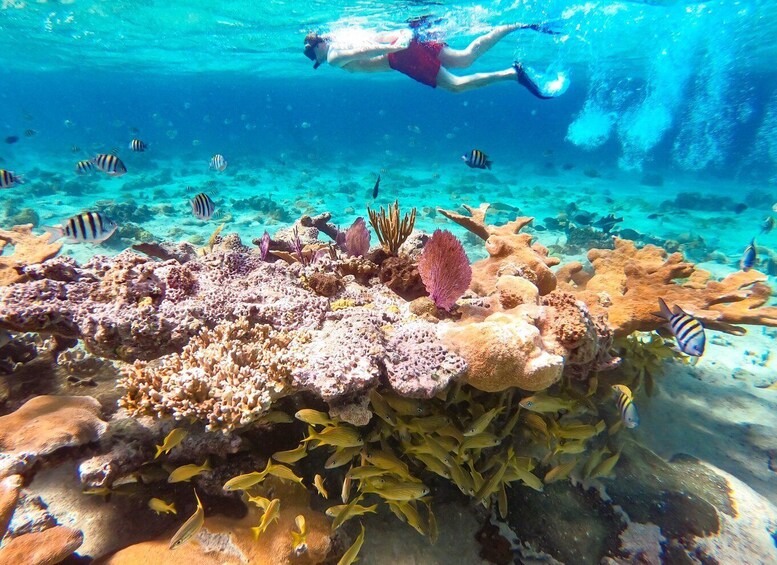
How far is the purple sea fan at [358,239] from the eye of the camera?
15.2ft

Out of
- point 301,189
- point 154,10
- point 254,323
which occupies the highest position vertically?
point 154,10

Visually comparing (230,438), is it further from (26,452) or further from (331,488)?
(26,452)

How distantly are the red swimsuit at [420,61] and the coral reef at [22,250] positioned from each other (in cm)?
743

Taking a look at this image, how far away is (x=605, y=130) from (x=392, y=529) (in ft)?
297

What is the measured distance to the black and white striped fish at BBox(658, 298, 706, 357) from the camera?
3.20 m


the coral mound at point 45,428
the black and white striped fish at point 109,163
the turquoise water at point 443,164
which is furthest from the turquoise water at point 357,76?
the coral mound at point 45,428

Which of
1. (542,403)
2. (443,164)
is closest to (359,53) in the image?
(542,403)

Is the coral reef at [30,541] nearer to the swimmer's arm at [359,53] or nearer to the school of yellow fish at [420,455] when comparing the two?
the school of yellow fish at [420,455]

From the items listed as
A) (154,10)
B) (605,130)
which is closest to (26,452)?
(154,10)

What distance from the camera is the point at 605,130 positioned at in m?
76.9

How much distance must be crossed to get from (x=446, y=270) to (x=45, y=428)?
3113 mm

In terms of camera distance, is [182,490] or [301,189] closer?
[182,490]

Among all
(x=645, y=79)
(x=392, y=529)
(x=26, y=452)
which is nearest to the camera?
(x=26, y=452)

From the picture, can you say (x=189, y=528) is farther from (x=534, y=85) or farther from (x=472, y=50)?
(x=472, y=50)
